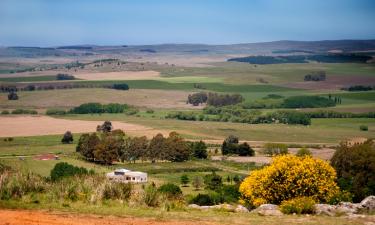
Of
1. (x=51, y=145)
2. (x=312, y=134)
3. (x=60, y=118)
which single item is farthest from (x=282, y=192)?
(x=60, y=118)

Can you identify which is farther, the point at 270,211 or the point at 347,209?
the point at 347,209

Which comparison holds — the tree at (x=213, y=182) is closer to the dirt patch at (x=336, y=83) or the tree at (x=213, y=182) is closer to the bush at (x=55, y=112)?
the bush at (x=55, y=112)

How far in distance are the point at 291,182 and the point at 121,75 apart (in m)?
126

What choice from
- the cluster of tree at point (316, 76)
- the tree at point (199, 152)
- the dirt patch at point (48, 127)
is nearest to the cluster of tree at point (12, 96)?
the dirt patch at point (48, 127)

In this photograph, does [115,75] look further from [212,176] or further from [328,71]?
[212,176]

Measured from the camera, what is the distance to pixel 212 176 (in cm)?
4412

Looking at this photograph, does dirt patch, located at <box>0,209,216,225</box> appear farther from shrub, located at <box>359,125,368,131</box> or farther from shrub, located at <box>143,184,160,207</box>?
shrub, located at <box>359,125,368,131</box>

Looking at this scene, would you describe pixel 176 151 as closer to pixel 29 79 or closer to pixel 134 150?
pixel 134 150

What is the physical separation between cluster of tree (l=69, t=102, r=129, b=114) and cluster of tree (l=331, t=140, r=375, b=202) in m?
58.1

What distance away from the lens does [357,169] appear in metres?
38.4

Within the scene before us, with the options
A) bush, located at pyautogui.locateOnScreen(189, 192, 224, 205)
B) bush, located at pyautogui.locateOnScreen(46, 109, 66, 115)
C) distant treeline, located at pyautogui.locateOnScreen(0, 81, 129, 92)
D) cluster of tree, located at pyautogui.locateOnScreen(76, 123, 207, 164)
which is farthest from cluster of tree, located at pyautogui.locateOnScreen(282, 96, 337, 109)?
bush, located at pyautogui.locateOnScreen(189, 192, 224, 205)

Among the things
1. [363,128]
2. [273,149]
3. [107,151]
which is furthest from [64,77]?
[273,149]

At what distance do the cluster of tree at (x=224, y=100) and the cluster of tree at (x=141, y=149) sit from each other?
45.6 meters

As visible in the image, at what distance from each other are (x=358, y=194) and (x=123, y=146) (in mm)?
28857
